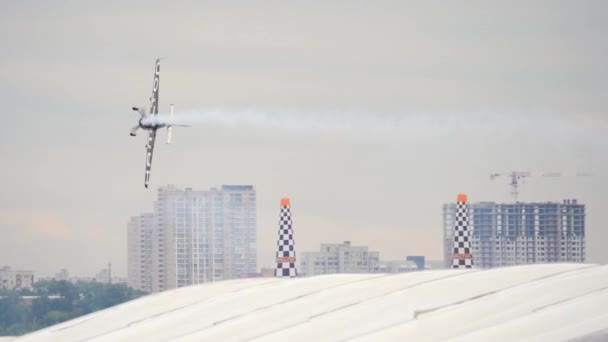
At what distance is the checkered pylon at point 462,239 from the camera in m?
51.2

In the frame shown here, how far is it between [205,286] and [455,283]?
13.6 m

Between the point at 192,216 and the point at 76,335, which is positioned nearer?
the point at 76,335

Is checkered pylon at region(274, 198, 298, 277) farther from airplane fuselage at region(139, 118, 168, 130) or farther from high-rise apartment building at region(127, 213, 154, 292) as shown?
high-rise apartment building at region(127, 213, 154, 292)

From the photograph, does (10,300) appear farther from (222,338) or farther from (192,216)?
(222,338)

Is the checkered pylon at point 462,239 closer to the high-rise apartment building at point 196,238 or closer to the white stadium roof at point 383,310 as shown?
the white stadium roof at point 383,310

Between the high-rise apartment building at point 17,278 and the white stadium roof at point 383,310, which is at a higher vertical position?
the white stadium roof at point 383,310

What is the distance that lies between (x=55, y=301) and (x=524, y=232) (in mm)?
39136

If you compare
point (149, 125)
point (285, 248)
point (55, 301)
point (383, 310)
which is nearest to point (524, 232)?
point (55, 301)

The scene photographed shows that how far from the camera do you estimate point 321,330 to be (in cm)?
3353

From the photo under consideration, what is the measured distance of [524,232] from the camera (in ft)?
447

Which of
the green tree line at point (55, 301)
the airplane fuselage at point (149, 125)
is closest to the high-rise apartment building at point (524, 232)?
the green tree line at point (55, 301)

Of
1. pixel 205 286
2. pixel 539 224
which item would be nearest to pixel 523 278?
pixel 205 286

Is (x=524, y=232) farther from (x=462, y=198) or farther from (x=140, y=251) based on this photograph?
(x=462, y=198)

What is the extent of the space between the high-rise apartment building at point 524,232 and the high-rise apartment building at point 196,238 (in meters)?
19.8
